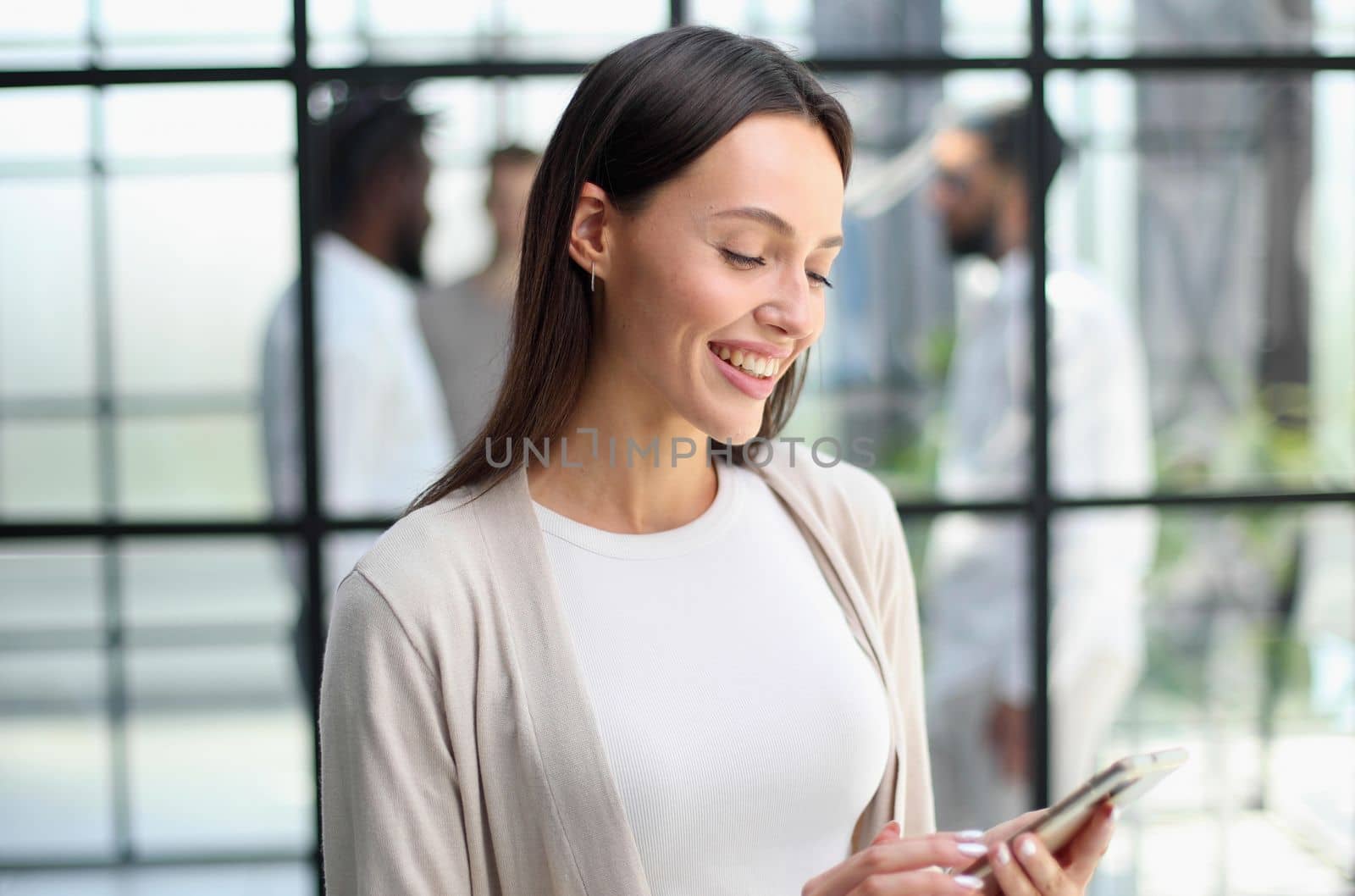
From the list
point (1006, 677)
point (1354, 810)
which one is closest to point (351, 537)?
point (1006, 677)

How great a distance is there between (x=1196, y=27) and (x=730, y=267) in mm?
Answer: 1534

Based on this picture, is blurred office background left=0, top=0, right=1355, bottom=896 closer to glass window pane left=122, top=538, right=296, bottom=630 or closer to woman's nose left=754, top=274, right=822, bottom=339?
glass window pane left=122, top=538, right=296, bottom=630

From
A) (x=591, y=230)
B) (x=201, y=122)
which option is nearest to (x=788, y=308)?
(x=591, y=230)

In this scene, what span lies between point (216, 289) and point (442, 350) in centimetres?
42

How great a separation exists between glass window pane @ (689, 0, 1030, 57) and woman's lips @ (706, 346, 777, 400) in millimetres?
1124

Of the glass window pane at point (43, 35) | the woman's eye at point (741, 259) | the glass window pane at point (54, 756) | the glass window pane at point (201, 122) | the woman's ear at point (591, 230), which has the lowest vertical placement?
the glass window pane at point (54, 756)

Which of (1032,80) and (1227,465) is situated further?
(1227,465)

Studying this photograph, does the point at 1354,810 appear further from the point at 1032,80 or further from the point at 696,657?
the point at 696,657

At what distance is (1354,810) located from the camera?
237cm

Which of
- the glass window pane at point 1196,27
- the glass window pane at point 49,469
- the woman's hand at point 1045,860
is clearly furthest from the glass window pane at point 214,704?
the glass window pane at point 1196,27

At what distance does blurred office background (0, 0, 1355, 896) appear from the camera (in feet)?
6.88

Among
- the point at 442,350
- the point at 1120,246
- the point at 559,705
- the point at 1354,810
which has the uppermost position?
the point at 1120,246

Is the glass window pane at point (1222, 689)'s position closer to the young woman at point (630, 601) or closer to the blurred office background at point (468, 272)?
the blurred office background at point (468, 272)

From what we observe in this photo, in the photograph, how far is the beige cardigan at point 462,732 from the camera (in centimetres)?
111
